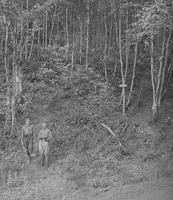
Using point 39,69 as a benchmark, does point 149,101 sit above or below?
below

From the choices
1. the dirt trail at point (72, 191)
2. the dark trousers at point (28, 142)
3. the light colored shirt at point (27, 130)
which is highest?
the light colored shirt at point (27, 130)

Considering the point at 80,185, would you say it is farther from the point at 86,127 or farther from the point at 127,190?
the point at 86,127

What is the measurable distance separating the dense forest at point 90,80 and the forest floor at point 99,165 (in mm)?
74

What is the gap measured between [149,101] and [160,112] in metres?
1.85

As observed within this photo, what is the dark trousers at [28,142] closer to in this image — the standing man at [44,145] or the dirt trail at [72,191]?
the standing man at [44,145]

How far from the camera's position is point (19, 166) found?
15.0m

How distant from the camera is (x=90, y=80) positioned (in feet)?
73.0

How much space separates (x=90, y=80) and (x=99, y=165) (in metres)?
8.25

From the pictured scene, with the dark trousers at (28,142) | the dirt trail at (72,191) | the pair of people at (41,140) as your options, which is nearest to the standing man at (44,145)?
the pair of people at (41,140)

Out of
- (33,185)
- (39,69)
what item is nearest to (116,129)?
(33,185)

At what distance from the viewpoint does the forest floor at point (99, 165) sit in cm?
1266

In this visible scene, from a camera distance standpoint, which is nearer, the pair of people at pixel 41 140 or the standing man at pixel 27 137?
the pair of people at pixel 41 140

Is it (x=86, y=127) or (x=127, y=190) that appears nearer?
(x=127, y=190)

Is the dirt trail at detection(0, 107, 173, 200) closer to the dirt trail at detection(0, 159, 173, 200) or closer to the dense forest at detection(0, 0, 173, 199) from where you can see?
the dirt trail at detection(0, 159, 173, 200)
